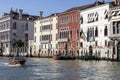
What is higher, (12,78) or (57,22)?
(57,22)

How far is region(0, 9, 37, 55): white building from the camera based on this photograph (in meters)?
79.1

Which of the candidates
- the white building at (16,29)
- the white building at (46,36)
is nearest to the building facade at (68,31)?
the white building at (46,36)

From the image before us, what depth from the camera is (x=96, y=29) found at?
54438 millimetres

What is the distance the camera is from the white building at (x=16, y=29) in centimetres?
7906

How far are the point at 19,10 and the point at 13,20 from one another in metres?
3.78

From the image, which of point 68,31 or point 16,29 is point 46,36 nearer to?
point 68,31

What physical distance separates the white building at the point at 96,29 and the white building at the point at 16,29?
76.7 feet

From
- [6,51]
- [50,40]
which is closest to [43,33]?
[50,40]

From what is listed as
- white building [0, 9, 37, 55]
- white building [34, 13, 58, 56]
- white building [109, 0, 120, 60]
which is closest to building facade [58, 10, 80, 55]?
white building [34, 13, 58, 56]

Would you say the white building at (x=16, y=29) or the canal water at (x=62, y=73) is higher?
the white building at (x=16, y=29)

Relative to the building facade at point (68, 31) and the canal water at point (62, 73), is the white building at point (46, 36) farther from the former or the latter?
the canal water at point (62, 73)

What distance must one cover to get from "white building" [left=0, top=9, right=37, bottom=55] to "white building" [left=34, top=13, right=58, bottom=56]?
5.97 meters

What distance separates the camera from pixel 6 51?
8175cm

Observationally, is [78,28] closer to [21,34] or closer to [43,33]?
[43,33]
